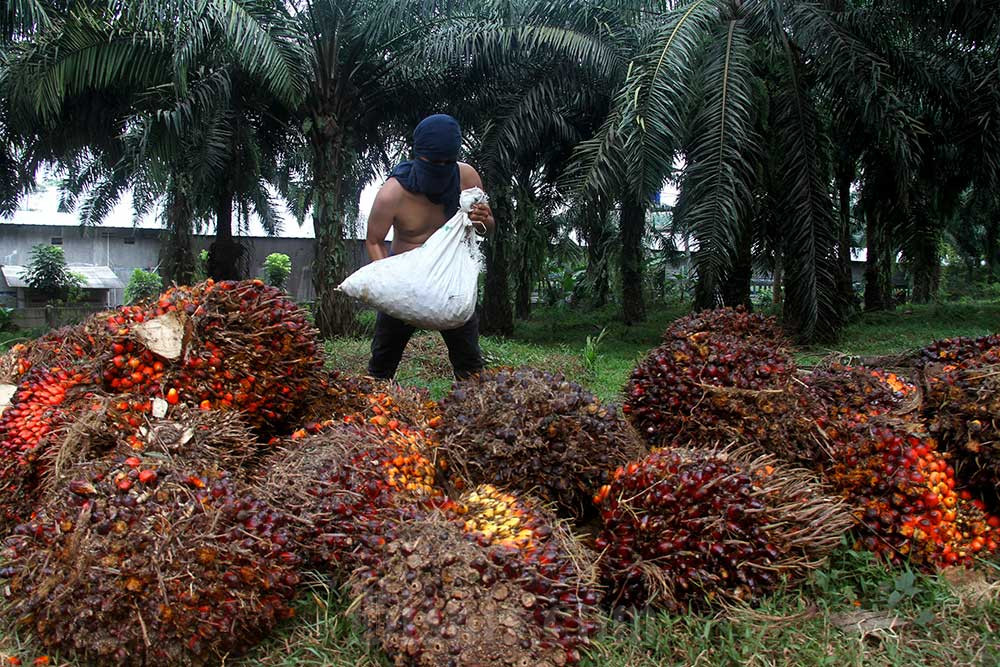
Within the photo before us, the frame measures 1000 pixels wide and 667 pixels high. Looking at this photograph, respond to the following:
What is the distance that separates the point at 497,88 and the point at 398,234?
21.2 feet

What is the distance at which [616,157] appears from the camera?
793cm

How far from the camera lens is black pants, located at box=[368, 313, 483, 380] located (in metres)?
3.87

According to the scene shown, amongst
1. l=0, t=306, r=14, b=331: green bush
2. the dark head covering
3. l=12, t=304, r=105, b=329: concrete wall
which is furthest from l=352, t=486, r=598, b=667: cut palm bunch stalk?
l=0, t=306, r=14, b=331: green bush

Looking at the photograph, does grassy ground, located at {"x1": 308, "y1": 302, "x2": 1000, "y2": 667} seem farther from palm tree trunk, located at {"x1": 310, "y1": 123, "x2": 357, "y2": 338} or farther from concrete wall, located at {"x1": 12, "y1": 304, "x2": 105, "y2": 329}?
concrete wall, located at {"x1": 12, "y1": 304, "x2": 105, "y2": 329}

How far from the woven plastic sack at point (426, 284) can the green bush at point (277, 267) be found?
61.9 feet

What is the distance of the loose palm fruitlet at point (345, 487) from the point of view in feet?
7.13

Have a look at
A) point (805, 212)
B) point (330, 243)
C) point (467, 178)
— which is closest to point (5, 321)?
point (330, 243)

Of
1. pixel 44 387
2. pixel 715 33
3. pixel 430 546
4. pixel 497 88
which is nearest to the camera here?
pixel 430 546

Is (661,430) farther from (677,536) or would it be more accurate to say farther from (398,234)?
(398,234)

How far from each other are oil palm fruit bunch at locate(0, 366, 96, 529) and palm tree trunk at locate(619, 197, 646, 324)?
9138mm

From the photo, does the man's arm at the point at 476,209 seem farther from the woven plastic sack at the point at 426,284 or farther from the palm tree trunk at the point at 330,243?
the palm tree trunk at the point at 330,243

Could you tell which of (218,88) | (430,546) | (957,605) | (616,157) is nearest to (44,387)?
(430,546)

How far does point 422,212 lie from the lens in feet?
12.8

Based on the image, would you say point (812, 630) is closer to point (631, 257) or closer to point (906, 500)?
point (906, 500)
